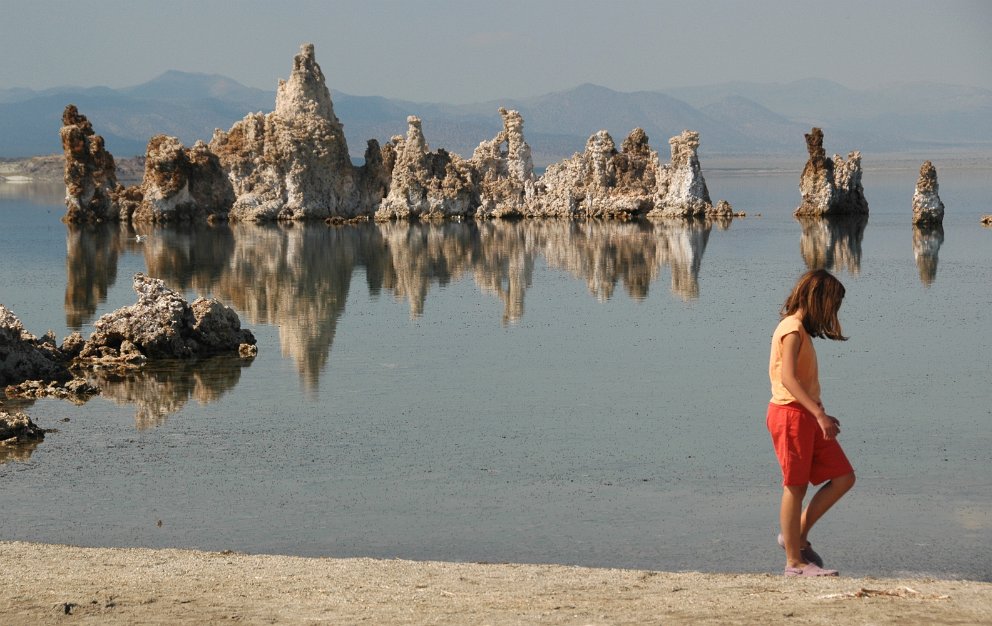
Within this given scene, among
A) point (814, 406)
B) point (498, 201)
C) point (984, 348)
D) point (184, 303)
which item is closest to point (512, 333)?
point (184, 303)

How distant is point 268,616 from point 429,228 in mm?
47093

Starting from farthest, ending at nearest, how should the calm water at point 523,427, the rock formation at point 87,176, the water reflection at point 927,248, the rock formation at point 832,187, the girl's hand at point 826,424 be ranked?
the rock formation at point 87,176
the rock formation at point 832,187
the water reflection at point 927,248
the calm water at point 523,427
the girl's hand at point 826,424

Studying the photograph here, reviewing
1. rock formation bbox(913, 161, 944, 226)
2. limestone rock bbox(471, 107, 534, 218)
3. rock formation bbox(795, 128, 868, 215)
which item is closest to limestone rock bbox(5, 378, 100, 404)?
rock formation bbox(913, 161, 944, 226)

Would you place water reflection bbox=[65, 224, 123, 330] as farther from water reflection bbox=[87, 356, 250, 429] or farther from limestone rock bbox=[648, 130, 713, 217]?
limestone rock bbox=[648, 130, 713, 217]

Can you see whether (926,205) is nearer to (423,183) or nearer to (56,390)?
(423,183)

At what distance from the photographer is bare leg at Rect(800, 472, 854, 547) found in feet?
28.2

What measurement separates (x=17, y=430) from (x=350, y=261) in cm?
2442

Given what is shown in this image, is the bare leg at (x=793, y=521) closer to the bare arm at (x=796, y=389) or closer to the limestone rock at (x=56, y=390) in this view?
the bare arm at (x=796, y=389)

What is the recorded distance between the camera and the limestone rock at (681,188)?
2267 inches

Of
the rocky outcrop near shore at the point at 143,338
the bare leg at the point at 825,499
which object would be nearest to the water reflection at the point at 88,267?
the rocky outcrop near shore at the point at 143,338

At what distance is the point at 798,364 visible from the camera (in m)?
8.39

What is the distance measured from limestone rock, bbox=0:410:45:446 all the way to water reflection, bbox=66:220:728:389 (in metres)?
4.23

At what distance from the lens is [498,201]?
6206 centimetres

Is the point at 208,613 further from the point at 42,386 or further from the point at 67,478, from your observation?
the point at 42,386
